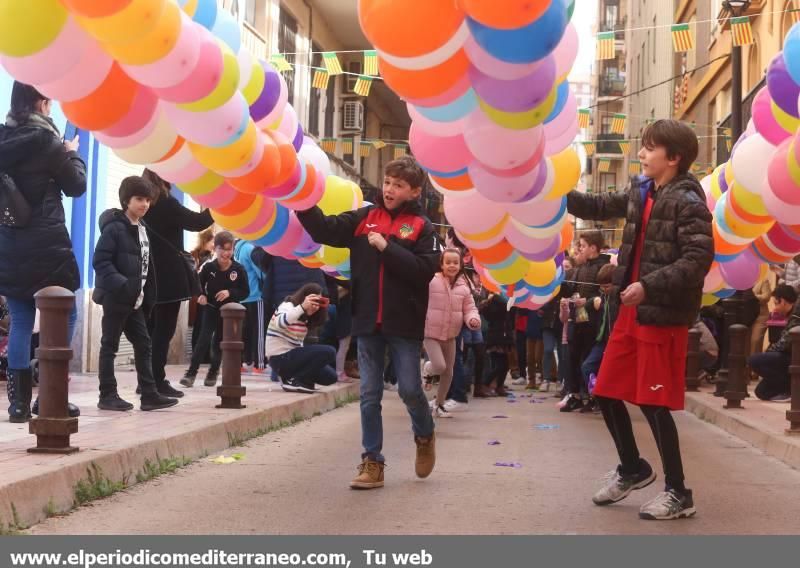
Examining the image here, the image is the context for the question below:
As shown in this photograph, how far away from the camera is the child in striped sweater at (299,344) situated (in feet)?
38.9

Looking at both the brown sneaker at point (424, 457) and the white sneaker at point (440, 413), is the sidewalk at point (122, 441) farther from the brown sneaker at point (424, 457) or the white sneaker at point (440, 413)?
the brown sneaker at point (424, 457)

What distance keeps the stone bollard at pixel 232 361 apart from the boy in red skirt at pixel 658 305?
443cm

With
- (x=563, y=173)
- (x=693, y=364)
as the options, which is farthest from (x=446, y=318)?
(x=693, y=364)

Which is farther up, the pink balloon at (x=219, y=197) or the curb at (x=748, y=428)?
the pink balloon at (x=219, y=197)

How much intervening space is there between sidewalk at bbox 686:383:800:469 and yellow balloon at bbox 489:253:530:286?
2293 millimetres

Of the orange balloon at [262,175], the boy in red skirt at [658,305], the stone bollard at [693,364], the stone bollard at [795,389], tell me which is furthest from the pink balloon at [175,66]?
the stone bollard at [693,364]

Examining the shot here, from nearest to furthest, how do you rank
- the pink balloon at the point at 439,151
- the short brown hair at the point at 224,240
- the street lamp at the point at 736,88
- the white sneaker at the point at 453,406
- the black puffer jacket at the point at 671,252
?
the black puffer jacket at the point at 671,252, the pink balloon at the point at 439,151, the white sneaker at the point at 453,406, the short brown hair at the point at 224,240, the street lamp at the point at 736,88

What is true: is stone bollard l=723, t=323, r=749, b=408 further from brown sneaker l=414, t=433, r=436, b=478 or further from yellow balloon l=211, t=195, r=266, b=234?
brown sneaker l=414, t=433, r=436, b=478

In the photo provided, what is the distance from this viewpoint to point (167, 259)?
10062 mm

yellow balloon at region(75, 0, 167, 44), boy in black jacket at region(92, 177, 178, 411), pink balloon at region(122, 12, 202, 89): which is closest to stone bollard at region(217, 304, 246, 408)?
boy in black jacket at region(92, 177, 178, 411)

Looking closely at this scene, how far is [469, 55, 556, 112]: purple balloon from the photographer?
6.60 meters

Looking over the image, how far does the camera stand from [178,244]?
10250 millimetres
